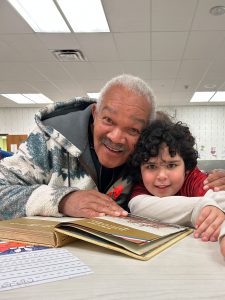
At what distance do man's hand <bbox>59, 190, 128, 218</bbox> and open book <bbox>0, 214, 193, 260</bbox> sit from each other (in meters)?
0.16

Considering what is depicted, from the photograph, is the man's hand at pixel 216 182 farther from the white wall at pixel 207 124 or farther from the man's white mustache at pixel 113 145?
the white wall at pixel 207 124

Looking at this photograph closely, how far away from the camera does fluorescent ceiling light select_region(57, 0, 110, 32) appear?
308 centimetres

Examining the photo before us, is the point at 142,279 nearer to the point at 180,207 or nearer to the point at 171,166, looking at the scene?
the point at 180,207

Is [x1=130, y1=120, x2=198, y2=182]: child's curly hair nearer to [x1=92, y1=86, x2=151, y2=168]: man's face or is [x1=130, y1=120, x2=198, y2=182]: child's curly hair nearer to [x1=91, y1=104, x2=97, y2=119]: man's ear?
[x1=92, y1=86, x2=151, y2=168]: man's face

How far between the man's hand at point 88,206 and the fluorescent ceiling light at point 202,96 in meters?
7.03

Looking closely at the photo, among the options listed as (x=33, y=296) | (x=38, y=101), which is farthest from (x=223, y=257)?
(x=38, y=101)

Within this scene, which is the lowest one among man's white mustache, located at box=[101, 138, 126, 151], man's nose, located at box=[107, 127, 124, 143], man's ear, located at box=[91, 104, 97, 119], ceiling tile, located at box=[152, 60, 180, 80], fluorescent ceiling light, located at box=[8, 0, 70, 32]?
man's white mustache, located at box=[101, 138, 126, 151]

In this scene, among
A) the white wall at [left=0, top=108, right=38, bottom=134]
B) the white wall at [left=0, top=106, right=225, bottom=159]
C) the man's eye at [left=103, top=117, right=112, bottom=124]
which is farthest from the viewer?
the white wall at [left=0, top=108, right=38, bottom=134]

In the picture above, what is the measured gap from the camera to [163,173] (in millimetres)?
1180

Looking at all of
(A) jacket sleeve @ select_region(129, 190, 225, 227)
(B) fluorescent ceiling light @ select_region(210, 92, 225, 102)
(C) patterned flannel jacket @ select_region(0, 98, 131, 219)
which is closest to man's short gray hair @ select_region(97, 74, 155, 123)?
(C) patterned flannel jacket @ select_region(0, 98, 131, 219)

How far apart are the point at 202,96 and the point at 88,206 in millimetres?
7556

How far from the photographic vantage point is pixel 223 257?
566 mm

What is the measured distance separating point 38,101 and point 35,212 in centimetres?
791

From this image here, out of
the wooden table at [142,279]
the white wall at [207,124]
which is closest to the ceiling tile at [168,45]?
the wooden table at [142,279]
